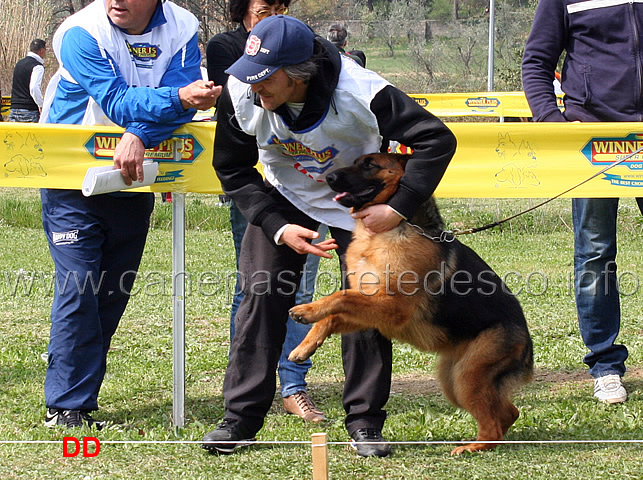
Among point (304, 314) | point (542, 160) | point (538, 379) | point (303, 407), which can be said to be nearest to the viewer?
point (304, 314)

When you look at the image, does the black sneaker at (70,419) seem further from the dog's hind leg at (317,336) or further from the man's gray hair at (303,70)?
the man's gray hair at (303,70)

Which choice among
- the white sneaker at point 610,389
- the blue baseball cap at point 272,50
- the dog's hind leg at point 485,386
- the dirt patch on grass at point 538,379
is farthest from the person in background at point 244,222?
the white sneaker at point 610,389

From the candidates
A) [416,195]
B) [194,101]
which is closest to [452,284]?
[416,195]

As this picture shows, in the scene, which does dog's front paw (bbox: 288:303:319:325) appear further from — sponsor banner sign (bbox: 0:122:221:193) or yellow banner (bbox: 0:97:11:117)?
yellow banner (bbox: 0:97:11:117)

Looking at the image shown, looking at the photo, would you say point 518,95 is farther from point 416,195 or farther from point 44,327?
point 416,195

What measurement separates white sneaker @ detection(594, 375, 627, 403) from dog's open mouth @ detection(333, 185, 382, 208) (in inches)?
75.8

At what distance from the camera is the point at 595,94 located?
4375mm

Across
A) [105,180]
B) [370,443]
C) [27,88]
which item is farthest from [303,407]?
[27,88]

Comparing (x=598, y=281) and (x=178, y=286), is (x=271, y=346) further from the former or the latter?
(x=598, y=281)

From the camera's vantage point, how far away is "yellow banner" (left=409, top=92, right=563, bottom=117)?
1306cm

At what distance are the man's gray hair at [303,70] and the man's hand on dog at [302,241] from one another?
620mm

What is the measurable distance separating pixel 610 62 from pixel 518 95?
900 centimetres

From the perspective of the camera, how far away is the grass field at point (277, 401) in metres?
3.45

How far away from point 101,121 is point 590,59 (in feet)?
8.64
